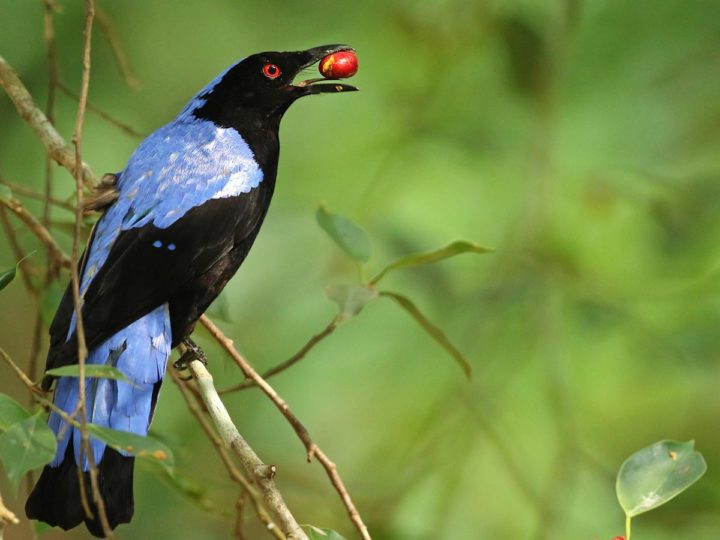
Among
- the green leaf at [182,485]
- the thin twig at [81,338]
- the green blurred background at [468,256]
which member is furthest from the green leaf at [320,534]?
the green blurred background at [468,256]

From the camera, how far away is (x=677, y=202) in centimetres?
434

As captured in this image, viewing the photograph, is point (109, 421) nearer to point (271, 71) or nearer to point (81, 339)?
point (81, 339)

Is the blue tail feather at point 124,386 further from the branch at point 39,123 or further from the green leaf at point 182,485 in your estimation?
the branch at point 39,123

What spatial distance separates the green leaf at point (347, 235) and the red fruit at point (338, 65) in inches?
26.5

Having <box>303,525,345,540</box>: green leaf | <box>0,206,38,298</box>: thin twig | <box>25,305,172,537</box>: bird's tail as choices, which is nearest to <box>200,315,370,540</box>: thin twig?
<box>303,525,345,540</box>: green leaf

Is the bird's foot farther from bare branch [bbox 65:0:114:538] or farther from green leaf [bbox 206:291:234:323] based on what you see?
bare branch [bbox 65:0:114:538]

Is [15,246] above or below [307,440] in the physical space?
above

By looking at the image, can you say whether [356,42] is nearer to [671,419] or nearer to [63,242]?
[63,242]

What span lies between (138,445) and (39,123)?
129 centimetres

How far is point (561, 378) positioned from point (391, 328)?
2.27 feet

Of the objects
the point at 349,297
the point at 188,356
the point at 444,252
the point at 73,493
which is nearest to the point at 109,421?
the point at 73,493

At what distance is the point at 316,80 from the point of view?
3.09 m

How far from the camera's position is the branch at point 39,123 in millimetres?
2668

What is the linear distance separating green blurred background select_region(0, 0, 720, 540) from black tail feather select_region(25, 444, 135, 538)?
5.26 ft
